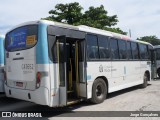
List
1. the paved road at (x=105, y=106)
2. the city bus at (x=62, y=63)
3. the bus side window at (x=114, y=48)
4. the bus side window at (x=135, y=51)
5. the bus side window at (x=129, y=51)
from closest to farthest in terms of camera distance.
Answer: the city bus at (x=62, y=63)
the paved road at (x=105, y=106)
the bus side window at (x=114, y=48)
the bus side window at (x=129, y=51)
the bus side window at (x=135, y=51)

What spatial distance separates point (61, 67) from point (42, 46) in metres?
0.94

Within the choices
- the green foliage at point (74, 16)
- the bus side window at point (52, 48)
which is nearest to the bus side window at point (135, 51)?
the bus side window at point (52, 48)

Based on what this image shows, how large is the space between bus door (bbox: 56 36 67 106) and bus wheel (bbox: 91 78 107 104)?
179 centimetres

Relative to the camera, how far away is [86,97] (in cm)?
855

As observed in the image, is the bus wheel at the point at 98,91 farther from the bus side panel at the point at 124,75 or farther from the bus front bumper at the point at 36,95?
the bus front bumper at the point at 36,95

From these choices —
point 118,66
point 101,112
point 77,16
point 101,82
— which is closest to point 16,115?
point 101,112

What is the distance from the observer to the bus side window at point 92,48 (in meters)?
8.90

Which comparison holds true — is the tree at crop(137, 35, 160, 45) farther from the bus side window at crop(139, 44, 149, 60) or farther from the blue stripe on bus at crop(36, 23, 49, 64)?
the blue stripe on bus at crop(36, 23, 49, 64)

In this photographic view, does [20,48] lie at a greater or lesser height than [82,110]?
greater

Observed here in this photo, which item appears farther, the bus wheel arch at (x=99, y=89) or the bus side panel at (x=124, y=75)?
the bus side panel at (x=124, y=75)

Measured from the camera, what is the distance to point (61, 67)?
24.9ft

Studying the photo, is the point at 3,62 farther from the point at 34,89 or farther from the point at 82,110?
the point at 82,110

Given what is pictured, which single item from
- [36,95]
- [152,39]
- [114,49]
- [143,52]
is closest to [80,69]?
[36,95]

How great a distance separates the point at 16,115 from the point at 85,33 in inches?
145
